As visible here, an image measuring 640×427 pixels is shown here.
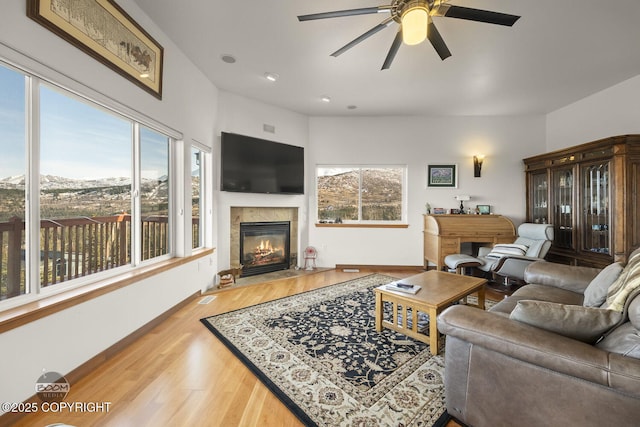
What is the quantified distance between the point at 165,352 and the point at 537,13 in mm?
4149

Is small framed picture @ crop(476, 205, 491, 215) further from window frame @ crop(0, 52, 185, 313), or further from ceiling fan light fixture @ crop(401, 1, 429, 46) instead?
window frame @ crop(0, 52, 185, 313)

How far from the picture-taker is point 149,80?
238cm

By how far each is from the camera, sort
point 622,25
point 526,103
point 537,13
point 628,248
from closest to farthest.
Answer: point 537,13
point 622,25
point 628,248
point 526,103

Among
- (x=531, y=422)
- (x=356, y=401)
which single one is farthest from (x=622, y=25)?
(x=356, y=401)

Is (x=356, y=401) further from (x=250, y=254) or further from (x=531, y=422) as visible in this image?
(x=250, y=254)

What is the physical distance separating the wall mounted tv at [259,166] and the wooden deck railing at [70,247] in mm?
1404

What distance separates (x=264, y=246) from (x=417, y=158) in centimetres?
322

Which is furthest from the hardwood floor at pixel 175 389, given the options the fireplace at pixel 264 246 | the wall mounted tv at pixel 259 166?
the wall mounted tv at pixel 259 166

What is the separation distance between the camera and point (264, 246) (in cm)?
441

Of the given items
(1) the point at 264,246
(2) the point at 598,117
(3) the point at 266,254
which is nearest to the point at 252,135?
(1) the point at 264,246

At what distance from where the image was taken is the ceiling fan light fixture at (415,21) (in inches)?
64.4

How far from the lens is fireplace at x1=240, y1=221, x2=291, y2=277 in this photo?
4.17m

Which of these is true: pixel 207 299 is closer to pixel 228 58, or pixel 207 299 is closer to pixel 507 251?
pixel 228 58

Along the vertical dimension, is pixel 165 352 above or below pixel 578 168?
below
